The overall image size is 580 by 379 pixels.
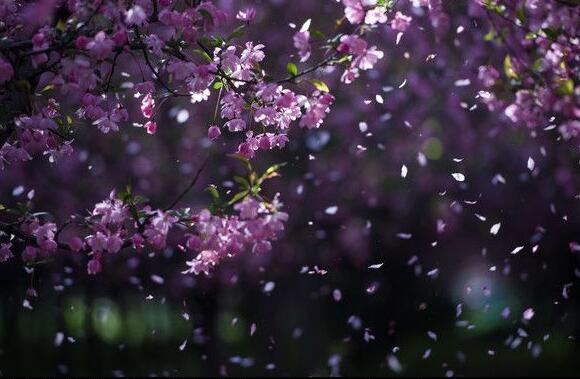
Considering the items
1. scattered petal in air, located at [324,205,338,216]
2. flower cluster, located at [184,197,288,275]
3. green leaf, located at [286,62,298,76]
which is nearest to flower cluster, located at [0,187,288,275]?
flower cluster, located at [184,197,288,275]

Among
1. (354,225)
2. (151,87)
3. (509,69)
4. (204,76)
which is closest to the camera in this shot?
(509,69)

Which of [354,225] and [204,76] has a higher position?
[204,76]

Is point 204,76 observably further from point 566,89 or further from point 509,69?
point 566,89

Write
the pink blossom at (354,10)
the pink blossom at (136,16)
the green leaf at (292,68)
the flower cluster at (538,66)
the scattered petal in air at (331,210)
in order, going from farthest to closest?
1. the scattered petal in air at (331,210)
2. the pink blossom at (354,10)
3. the green leaf at (292,68)
4. the pink blossom at (136,16)
5. the flower cluster at (538,66)

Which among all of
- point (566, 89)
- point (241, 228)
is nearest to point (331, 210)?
point (241, 228)

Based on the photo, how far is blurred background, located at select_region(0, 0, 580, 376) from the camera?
26.9ft

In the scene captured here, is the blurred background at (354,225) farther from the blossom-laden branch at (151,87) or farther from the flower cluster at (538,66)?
the flower cluster at (538,66)

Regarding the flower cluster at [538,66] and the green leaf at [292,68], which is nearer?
the flower cluster at [538,66]

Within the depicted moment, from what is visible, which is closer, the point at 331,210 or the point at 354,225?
the point at 331,210

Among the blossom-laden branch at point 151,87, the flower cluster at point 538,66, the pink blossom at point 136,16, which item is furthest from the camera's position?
the blossom-laden branch at point 151,87

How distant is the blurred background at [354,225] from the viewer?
8195 mm

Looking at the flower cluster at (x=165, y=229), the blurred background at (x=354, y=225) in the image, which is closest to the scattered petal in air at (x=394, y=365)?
the blurred background at (x=354, y=225)

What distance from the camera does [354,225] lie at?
8453 mm

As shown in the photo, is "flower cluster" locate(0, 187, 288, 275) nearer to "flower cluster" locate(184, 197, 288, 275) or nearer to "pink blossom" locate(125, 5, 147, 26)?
"flower cluster" locate(184, 197, 288, 275)
